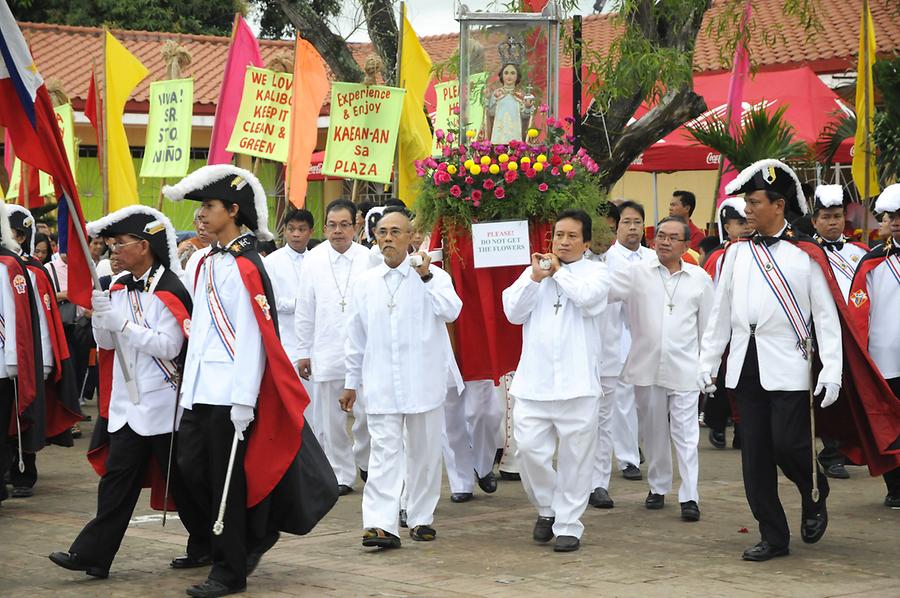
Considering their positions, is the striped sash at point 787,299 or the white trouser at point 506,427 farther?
the white trouser at point 506,427

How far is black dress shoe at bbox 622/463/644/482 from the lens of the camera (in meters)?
10.5

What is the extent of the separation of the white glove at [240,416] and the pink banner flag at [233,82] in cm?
935

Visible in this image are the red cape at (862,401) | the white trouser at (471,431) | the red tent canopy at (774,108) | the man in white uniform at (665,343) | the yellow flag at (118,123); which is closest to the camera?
the red cape at (862,401)

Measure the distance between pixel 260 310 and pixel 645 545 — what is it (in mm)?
2760

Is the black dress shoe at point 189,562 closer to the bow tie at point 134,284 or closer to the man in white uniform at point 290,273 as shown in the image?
the bow tie at point 134,284

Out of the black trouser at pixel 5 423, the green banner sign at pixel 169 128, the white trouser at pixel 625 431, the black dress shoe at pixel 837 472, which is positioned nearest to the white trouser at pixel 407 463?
the white trouser at pixel 625 431

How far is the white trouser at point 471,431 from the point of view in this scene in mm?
9555

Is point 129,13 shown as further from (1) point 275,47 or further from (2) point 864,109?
(2) point 864,109

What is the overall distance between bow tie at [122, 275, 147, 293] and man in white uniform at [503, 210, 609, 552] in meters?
2.14

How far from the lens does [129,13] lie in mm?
29375

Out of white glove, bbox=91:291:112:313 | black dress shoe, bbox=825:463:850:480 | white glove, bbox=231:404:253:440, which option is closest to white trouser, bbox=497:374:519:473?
black dress shoe, bbox=825:463:850:480

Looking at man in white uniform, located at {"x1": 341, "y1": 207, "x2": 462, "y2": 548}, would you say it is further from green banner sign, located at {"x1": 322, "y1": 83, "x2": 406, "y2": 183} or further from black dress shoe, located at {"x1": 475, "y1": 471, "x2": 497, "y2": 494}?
green banner sign, located at {"x1": 322, "y1": 83, "x2": 406, "y2": 183}

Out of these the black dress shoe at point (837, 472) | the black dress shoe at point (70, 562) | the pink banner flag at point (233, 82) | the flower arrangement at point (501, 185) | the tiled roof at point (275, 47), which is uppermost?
the tiled roof at point (275, 47)

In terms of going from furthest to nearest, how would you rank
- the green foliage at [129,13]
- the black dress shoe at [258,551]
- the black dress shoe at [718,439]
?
the green foliage at [129,13] < the black dress shoe at [718,439] < the black dress shoe at [258,551]
